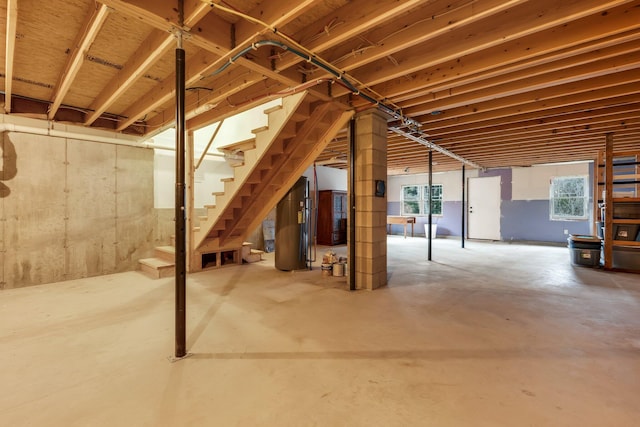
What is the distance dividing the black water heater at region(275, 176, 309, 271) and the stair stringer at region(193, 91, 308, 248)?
1.06 metres

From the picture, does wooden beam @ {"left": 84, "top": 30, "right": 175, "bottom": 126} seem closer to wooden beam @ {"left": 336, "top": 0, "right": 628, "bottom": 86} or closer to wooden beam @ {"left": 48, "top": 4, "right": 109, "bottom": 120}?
wooden beam @ {"left": 48, "top": 4, "right": 109, "bottom": 120}

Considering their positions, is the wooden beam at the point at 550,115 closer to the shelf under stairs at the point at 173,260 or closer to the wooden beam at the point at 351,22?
the wooden beam at the point at 351,22

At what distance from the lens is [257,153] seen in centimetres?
371

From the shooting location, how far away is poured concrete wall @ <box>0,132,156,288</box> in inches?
152

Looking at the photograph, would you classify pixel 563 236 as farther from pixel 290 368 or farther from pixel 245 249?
pixel 290 368

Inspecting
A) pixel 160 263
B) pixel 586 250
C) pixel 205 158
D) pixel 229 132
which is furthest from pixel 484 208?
pixel 160 263

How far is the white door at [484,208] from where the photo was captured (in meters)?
9.06

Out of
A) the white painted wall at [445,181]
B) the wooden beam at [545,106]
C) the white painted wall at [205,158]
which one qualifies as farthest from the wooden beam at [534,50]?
the white painted wall at [445,181]

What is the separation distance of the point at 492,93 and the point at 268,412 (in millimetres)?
3871

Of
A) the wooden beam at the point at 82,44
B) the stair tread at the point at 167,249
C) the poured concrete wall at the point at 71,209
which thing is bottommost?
the stair tread at the point at 167,249

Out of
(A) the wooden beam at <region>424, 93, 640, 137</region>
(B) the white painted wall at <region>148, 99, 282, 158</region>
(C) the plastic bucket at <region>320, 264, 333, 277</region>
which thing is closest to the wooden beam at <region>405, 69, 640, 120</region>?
(A) the wooden beam at <region>424, 93, 640, 137</region>

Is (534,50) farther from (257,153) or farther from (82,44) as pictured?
(82,44)

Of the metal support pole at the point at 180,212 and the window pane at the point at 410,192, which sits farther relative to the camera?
Result: the window pane at the point at 410,192

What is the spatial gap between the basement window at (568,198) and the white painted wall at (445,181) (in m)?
2.14
